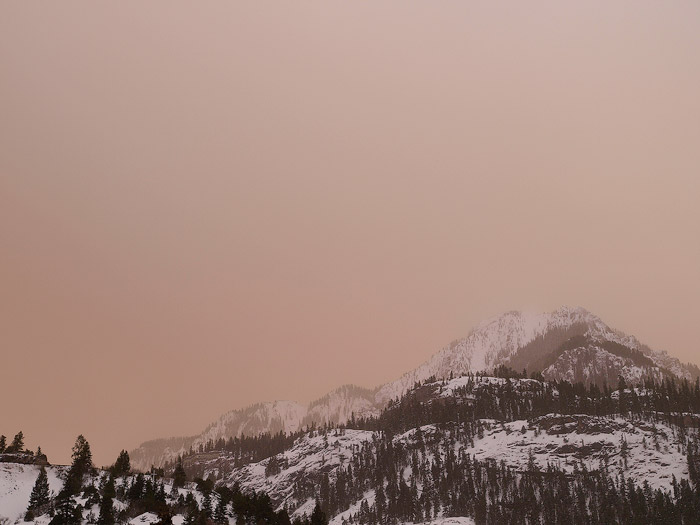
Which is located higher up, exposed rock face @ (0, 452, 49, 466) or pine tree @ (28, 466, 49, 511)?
exposed rock face @ (0, 452, 49, 466)

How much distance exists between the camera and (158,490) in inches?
6373

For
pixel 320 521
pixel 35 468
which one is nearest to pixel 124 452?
pixel 35 468

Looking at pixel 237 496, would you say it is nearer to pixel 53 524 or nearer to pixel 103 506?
pixel 103 506

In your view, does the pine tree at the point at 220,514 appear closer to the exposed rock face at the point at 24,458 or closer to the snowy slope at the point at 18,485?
the snowy slope at the point at 18,485

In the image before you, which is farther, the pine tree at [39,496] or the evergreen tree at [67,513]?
the pine tree at [39,496]

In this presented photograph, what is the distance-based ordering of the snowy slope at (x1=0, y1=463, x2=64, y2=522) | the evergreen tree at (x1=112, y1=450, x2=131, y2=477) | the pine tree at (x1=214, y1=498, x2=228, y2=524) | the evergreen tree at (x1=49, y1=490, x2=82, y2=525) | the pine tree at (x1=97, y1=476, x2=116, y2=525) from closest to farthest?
the evergreen tree at (x1=49, y1=490, x2=82, y2=525) → the pine tree at (x1=97, y1=476, x2=116, y2=525) → the snowy slope at (x1=0, y1=463, x2=64, y2=522) → the pine tree at (x1=214, y1=498, x2=228, y2=524) → the evergreen tree at (x1=112, y1=450, x2=131, y2=477)

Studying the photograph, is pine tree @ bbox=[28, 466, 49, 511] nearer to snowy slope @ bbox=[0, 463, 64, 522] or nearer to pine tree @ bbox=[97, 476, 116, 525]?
snowy slope @ bbox=[0, 463, 64, 522]

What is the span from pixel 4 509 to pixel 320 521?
76.2m

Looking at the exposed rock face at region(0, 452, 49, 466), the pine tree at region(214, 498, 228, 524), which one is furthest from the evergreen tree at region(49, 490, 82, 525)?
the exposed rock face at region(0, 452, 49, 466)

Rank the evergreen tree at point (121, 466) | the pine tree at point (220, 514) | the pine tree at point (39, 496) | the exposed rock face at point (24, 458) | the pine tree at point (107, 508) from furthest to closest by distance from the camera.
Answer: the evergreen tree at point (121, 466)
the exposed rock face at point (24, 458)
the pine tree at point (220, 514)
the pine tree at point (39, 496)
the pine tree at point (107, 508)

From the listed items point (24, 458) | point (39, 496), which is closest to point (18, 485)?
point (39, 496)

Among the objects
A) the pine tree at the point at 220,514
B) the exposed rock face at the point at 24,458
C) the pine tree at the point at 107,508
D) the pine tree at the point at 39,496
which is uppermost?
the exposed rock face at the point at 24,458

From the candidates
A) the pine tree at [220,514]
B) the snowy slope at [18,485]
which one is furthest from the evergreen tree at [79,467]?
the pine tree at [220,514]

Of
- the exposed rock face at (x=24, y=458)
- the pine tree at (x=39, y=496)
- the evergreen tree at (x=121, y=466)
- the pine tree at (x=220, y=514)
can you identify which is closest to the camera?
the pine tree at (x=39, y=496)
